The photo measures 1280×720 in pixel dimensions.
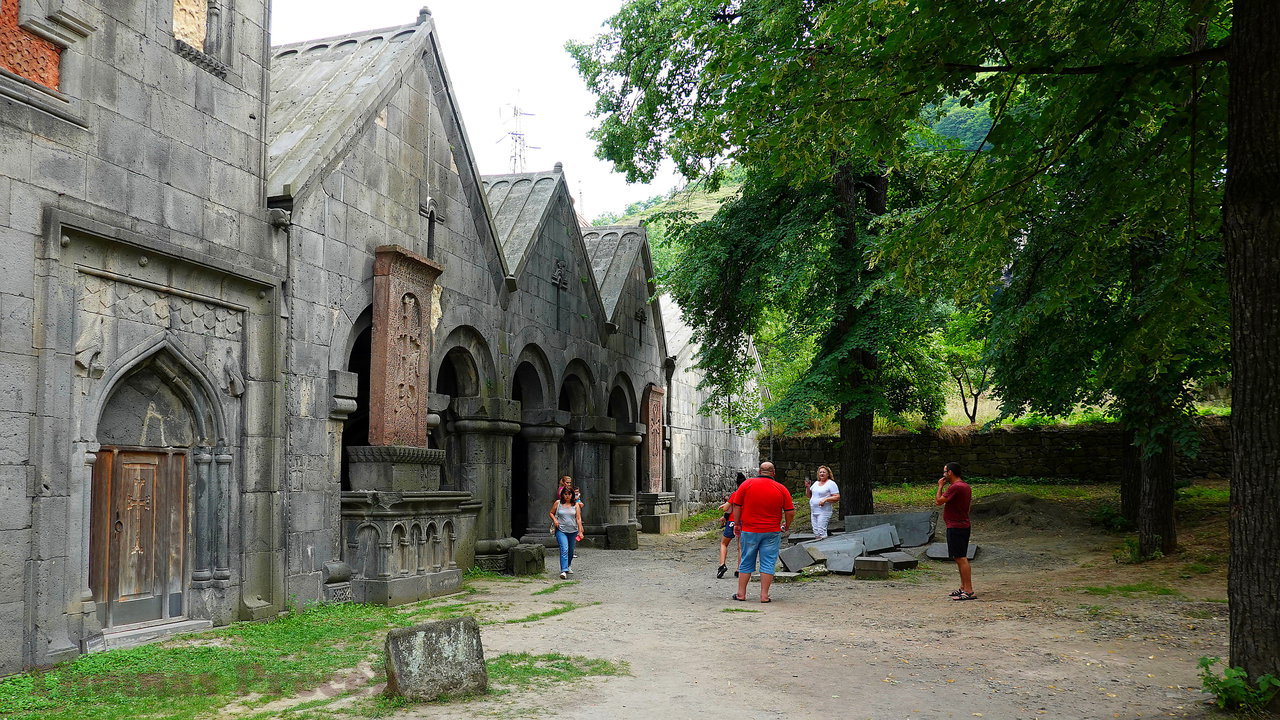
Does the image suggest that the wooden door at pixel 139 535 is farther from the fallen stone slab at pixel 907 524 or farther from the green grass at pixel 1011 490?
the green grass at pixel 1011 490

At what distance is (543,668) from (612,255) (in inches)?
608

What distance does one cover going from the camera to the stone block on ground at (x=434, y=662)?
5852 mm

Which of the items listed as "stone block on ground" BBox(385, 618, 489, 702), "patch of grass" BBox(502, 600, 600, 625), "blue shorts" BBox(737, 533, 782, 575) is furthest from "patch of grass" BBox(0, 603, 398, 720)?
"blue shorts" BBox(737, 533, 782, 575)

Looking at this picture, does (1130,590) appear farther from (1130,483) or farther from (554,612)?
(554,612)

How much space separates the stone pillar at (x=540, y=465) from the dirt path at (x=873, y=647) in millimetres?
3265

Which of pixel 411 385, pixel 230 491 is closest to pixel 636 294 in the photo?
pixel 411 385

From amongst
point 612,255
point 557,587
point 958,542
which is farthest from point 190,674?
point 612,255

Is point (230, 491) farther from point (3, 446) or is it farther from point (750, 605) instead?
point (750, 605)

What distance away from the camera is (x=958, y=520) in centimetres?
1080

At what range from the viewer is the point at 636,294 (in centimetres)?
2161

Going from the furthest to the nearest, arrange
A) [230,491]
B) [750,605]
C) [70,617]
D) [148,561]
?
[750,605] → [230,491] → [148,561] → [70,617]

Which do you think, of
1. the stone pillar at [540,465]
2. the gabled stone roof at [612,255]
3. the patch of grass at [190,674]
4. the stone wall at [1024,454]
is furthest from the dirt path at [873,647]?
the stone wall at [1024,454]

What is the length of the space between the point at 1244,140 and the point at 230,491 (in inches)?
348

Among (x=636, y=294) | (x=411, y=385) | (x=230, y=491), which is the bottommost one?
(x=230, y=491)
